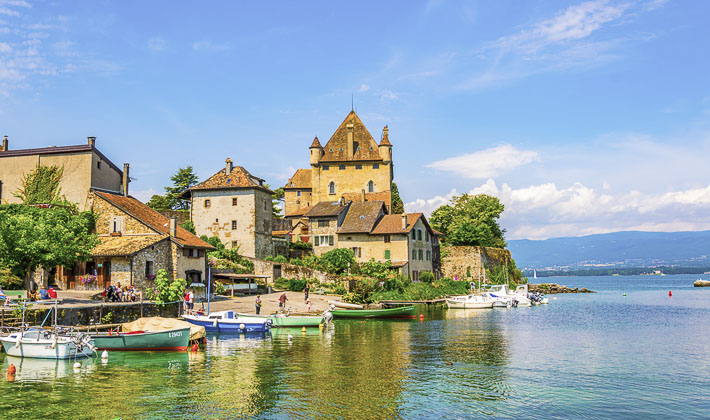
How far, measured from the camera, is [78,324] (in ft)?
106

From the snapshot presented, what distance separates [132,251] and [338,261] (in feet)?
96.9

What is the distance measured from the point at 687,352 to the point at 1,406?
33127 mm

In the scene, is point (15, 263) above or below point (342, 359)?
above

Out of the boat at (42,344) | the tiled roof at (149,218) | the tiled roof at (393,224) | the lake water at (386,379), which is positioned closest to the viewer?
the lake water at (386,379)

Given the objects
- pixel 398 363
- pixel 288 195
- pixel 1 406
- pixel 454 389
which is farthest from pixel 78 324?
pixel 288 195

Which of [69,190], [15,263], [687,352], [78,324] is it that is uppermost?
[69,190]

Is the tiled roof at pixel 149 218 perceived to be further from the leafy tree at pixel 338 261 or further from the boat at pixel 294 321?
the leafy tree at pixel 338 261

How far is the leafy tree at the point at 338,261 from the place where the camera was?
68812 mm

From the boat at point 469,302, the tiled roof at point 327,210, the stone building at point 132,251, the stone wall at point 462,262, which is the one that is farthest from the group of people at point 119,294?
the stone wall at point 462,262

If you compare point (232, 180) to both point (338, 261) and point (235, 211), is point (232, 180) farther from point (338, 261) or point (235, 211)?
point (338, 261)

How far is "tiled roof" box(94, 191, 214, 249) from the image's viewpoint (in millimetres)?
48219

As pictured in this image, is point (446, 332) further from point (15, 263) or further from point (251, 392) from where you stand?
point (15, 263)

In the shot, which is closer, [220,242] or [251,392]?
[251,392]

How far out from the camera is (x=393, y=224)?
7362cm
